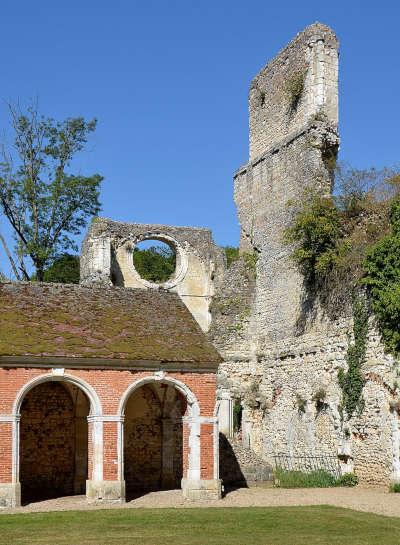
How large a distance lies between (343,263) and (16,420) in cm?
1025

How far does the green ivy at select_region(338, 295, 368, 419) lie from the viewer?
79.7 feet

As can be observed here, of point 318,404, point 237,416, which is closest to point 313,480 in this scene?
point 318,404

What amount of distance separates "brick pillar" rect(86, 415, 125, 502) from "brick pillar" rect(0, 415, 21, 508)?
174 cm

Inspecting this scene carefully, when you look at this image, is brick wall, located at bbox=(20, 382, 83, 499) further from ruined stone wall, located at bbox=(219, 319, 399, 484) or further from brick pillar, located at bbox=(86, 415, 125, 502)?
ruined stone wall, located at bbox=(219, 319, 399, 484)

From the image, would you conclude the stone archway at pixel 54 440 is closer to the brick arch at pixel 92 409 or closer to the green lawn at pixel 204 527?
the brick arch at pixel 92 409

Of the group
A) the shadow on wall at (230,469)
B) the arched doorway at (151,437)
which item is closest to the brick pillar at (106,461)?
the arched doorway at (151,437)

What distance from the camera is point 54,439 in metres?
24.0

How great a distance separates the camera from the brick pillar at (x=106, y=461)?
20500 millimetres

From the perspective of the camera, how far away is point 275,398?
97.3 ft

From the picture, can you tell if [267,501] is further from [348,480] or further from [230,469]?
[230,469]

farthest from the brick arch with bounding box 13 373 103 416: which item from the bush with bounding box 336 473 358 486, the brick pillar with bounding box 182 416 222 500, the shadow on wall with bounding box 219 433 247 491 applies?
the bush with bounding box 336 473 358 486

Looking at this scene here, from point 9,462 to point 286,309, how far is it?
12.1m

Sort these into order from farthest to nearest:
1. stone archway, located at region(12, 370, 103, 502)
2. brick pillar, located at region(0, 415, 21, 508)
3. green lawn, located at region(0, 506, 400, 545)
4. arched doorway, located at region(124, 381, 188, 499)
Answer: arched doorway, located at region(124, 381, 188, 499), stone archway, located at region(12, 370, 103, 502), brick pillar, located at region(0, 415, 21, 508), green lawn, located at region(0, 506, 400, 545)

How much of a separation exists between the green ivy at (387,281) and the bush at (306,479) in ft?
14.9
